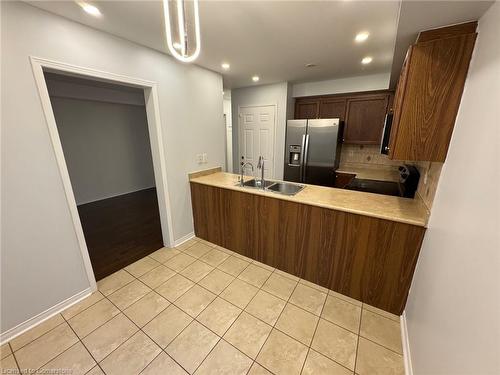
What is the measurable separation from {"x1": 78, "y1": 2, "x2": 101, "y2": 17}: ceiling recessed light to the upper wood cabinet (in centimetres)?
224

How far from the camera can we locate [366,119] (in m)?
3.35

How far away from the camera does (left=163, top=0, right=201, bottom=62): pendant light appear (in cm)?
103

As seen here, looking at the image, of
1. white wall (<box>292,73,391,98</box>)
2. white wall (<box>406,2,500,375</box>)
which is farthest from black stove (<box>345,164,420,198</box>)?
white wall (<box>292,73,391,98</box>)

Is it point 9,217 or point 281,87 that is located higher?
point 281,87

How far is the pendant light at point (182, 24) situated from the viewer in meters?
1.03

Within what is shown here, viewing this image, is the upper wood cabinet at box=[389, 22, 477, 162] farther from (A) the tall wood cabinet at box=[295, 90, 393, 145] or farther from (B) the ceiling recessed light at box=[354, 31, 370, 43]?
(A) the tall wood cabinet at box=[295, 90, 393, 145]

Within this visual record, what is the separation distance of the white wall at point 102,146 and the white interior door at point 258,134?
9.26 feet

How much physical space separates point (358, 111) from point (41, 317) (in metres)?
4.69

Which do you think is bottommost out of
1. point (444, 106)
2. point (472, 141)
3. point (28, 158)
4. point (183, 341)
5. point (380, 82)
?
point (183, 341)

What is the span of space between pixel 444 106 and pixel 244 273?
2.19 metres

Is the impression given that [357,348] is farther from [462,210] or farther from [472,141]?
[472,141]

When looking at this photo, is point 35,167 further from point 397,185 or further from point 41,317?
point 397,185

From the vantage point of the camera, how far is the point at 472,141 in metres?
0.97

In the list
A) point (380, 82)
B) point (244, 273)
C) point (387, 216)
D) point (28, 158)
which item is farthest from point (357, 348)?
point (380, 82)
